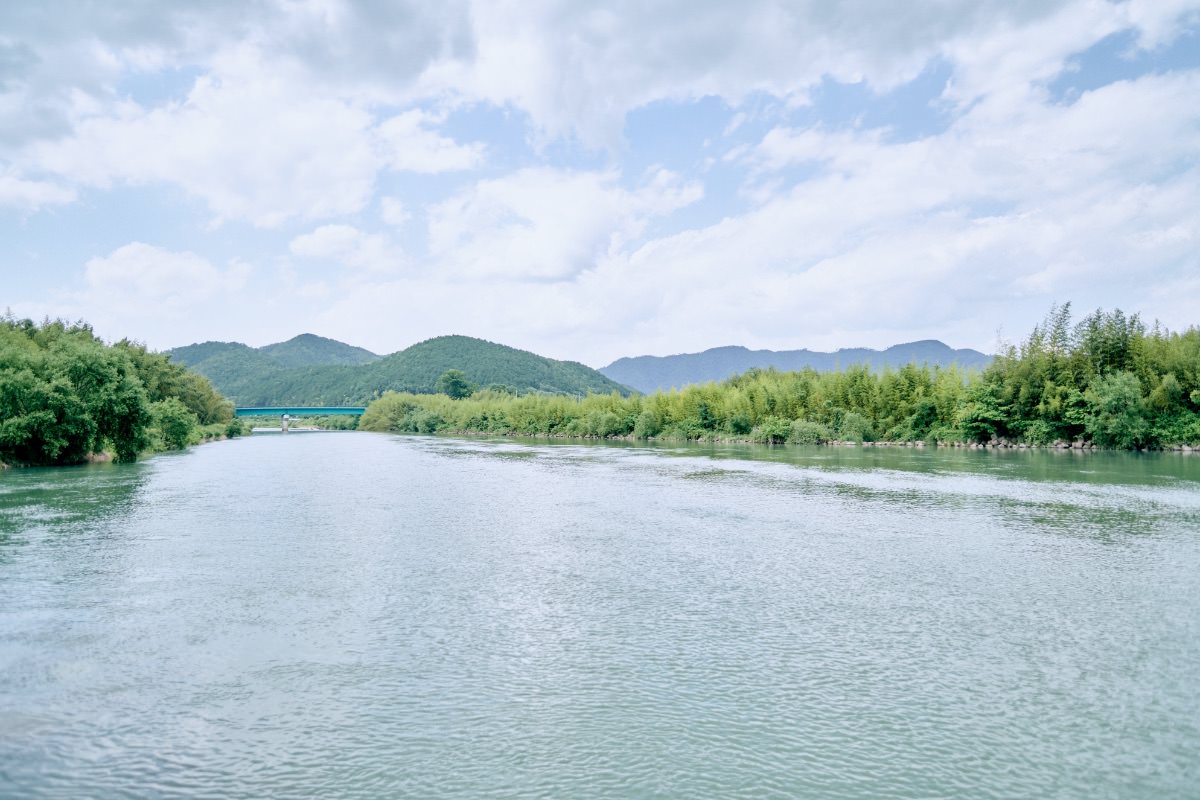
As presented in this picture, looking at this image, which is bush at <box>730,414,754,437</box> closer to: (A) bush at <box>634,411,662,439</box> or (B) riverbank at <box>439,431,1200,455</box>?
(B) riverbank at <box>439,431,1200,455</box>

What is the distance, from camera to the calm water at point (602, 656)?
23.6ft

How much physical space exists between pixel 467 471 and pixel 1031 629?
33.8 meters

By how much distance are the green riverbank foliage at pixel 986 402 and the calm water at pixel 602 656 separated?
Result: 40.5m

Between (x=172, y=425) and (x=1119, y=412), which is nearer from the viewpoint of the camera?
(x=1119, y=412)

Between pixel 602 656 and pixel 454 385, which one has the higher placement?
pixel 454 385

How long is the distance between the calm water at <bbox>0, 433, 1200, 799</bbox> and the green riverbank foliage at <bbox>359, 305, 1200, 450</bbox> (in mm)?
40465

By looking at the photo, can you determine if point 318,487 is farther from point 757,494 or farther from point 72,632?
point 72,632

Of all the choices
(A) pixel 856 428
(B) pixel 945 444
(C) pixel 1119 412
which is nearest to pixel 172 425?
(A) pixel 856 428

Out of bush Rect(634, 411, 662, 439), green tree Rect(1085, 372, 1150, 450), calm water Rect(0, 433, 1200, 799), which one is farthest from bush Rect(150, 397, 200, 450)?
green tree Rect(1085, 372, 1150, 450)

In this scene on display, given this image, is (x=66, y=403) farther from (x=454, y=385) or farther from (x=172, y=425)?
(x=454, y=385)

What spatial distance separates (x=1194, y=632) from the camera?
11.2m

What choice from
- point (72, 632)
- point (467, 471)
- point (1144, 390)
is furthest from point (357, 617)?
point (1144, 390)

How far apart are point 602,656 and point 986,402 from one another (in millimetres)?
62426

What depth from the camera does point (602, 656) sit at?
33.9 ft
